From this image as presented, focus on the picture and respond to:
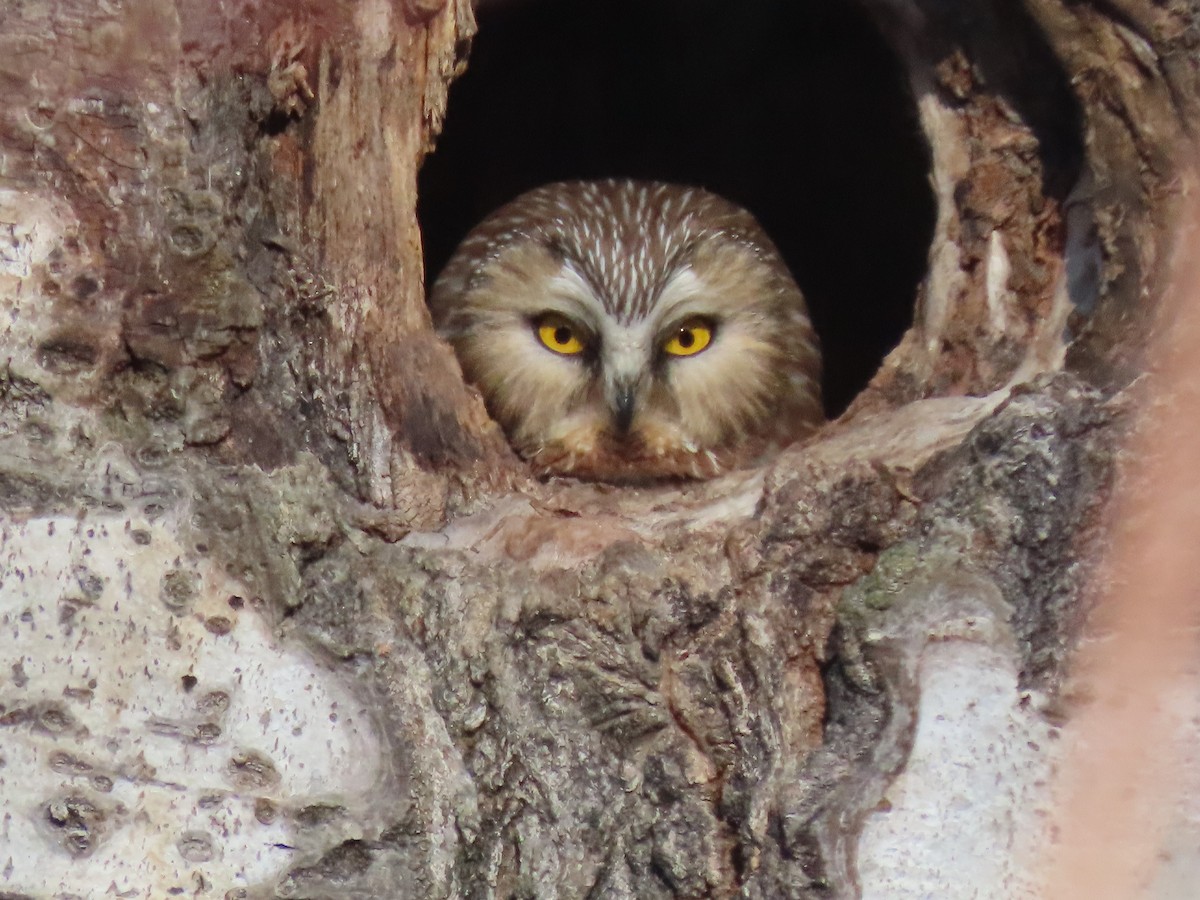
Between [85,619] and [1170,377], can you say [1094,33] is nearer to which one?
[1170,377]

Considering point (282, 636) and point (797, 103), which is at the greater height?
point (797, 103)

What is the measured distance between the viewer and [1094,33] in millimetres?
2057

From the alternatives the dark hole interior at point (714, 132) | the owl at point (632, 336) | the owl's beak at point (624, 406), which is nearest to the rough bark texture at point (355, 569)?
the owl's beak at point (624, 406)

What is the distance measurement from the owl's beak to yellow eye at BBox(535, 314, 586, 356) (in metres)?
0.22

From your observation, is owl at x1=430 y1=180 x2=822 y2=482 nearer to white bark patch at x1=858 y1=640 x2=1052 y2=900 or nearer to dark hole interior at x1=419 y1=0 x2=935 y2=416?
dark hole interior at x1=419 y1=0 x2=935 y2=416

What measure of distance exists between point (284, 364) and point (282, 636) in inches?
17.2

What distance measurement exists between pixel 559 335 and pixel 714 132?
1568mm

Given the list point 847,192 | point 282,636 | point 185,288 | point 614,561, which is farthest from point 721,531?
point 847,192

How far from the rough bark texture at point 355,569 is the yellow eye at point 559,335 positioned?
111 cm

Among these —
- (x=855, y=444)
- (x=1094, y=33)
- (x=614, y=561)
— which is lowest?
(x=614, y=561)

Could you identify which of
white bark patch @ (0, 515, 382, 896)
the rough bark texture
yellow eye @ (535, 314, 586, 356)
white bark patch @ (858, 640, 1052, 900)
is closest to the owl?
yellow eye @ (535, 314, 586, 356)

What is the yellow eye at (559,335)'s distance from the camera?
329 cm

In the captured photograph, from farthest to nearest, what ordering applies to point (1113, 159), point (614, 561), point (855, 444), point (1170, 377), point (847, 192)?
point (847, 192)
point (855, 444)
point (614, 561)
point (1113, 159)
point (1170, 377)

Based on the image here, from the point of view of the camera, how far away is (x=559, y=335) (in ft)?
10.9
